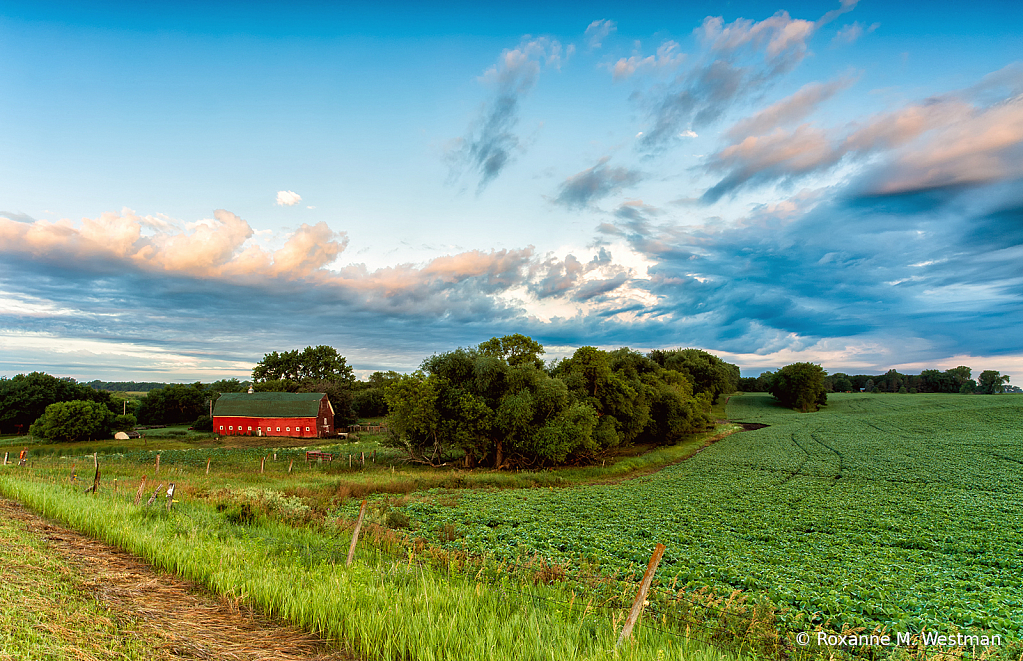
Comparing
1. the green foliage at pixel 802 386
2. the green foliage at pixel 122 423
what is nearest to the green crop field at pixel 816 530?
the green foliage at pixel 122 423

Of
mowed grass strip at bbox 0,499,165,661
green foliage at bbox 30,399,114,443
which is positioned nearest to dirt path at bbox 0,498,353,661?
mowed grass strip at bbox 0,499,165,661

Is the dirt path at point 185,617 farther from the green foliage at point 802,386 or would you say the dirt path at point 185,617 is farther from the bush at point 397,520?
the green foliage at point 802,386

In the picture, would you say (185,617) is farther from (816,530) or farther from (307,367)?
(307,367)

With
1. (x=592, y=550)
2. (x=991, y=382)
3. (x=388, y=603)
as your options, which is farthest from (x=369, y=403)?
(x=991, y=382)

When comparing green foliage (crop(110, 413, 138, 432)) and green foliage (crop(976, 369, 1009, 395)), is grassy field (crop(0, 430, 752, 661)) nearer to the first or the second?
green foliage (crop(110, 413, 138, 432))

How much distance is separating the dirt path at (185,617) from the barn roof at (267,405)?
64627 millimetres

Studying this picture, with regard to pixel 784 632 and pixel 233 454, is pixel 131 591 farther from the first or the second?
pixel 233 454

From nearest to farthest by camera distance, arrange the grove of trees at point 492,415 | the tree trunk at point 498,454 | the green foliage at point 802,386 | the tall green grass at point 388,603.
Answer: the tall green grass at point 388,603
the grove of trees at point 492,415
the tree trunk at point 498,454
the green foliage at point 802,386

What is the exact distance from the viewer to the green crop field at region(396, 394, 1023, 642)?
10.3m

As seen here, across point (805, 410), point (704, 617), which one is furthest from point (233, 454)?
point (805, 410)

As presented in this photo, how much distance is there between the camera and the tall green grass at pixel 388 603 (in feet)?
19.1

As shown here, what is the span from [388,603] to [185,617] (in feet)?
10.1

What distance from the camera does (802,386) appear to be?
102562mm

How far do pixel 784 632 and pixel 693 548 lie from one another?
6.10 meters
